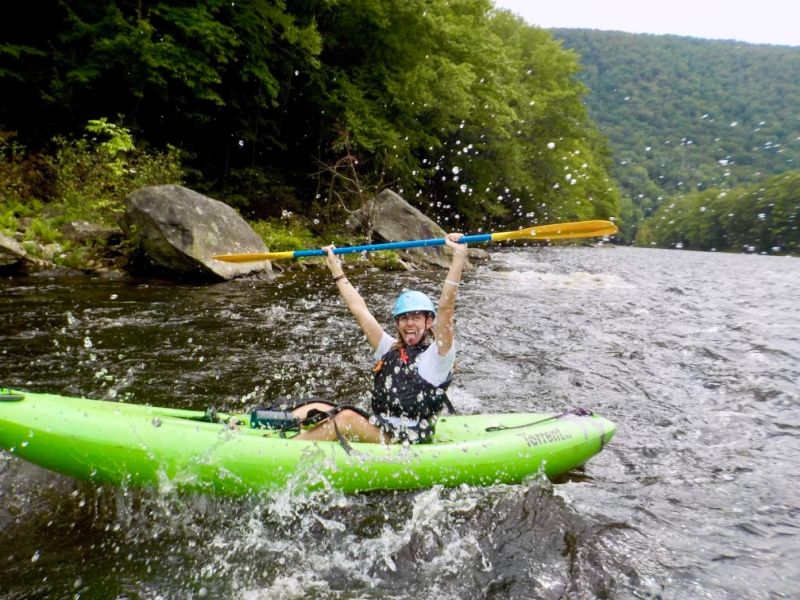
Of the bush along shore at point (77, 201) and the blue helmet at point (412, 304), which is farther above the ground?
the blue helmet at point (412, 304)

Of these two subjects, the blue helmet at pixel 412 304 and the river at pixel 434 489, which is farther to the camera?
the blue helmet at pixel 412 304

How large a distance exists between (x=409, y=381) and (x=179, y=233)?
260 inches

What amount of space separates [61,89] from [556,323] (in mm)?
10507

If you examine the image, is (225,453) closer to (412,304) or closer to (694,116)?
(412,304)

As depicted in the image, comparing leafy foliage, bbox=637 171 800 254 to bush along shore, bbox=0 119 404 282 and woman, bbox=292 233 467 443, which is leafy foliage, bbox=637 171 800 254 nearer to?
bush along shore, bbox=0 119 404 282

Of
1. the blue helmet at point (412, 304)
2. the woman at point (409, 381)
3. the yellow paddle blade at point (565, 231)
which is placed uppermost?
the yellow paddle blade at point (565, 231)

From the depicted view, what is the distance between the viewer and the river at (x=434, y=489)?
261 cm

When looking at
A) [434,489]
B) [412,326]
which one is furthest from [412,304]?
[434,489]

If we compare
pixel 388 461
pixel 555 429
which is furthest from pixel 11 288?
pixel 555 429

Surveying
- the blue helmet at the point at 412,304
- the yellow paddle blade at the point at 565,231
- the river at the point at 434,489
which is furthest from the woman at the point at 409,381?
the yellow paddle blade at the point at 565,231

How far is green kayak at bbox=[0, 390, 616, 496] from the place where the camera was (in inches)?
108

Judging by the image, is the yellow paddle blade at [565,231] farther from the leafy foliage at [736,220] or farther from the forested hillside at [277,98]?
the leafy foliage at [736,220]

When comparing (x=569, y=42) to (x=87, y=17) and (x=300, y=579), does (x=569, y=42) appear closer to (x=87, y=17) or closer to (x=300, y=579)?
(x=87, y=17)

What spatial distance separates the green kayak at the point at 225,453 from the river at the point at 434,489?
0.40 ft
